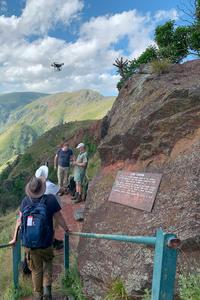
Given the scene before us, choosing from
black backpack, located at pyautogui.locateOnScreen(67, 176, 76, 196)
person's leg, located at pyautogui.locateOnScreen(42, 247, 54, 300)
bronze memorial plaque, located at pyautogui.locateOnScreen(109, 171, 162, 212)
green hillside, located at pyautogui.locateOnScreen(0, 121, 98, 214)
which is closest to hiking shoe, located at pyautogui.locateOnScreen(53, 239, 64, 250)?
bronze memorial plaque, located at pyautogui.locateOnScreen(109, 171, 162, 212)

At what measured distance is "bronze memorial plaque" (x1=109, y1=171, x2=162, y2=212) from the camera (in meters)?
6.67

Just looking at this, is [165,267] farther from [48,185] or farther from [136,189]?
[48,185]

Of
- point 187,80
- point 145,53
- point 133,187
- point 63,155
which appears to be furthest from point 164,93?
point 145,53

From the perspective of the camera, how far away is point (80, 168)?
12.8 metres

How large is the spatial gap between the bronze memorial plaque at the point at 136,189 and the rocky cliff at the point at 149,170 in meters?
0.11

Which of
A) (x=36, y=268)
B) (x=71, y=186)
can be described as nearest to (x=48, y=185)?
(x=36, y=268)

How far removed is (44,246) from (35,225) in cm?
40

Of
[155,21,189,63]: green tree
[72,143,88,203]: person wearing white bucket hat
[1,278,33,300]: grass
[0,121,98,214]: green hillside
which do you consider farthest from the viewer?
[0,121,98,214]: green hillside

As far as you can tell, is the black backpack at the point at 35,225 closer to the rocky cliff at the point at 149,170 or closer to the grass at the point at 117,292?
the grass at the point at 117,292

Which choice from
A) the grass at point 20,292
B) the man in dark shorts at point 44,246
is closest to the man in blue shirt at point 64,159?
the grass at point 20,292

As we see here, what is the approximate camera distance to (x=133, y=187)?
7.21m

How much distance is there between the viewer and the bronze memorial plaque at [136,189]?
6.67 meters

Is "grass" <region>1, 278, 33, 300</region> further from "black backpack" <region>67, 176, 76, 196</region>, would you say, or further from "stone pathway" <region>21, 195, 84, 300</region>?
"black backpack" <region>67, 176, 76, 196</region>

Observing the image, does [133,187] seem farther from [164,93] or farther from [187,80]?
[187,80]
